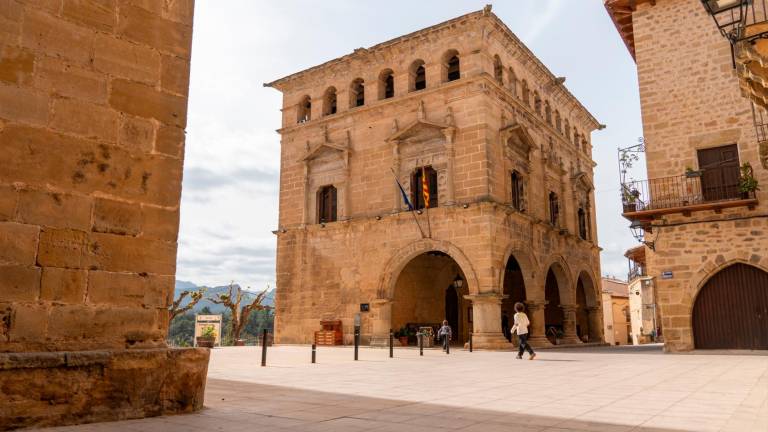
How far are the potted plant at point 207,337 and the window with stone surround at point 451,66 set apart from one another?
42.2 ft

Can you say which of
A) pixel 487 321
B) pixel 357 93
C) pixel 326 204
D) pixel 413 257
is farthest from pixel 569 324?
pixel 357 93

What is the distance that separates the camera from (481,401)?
19.6ft

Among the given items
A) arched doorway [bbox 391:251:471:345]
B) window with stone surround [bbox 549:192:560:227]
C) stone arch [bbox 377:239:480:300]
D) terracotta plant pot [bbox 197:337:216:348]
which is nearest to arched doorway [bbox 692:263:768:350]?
stone arch [bbox 377:239:480:300]

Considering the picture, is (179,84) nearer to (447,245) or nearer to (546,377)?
(546,377)

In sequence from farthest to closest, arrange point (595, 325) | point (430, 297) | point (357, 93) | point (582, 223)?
1. point (582, 223)
2. point (595, 325)
3. point (430, 297)
4. point (357, 93)

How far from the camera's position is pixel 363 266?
70.7ft

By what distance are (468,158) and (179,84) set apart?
15.2 m

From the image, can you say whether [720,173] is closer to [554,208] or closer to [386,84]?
[554,208]

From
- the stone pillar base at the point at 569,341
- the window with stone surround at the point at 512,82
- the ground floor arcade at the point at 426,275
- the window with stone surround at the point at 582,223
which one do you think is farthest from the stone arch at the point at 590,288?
the window with stone surround at the point at 512,82

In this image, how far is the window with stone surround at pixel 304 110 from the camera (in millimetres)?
25062

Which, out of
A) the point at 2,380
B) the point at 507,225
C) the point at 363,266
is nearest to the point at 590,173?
the point at 507,225

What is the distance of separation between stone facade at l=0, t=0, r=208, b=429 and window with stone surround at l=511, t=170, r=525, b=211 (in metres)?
17.8

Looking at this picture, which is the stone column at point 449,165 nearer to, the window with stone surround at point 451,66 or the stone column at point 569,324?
the window with stone surround at point 451,66

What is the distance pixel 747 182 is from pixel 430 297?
12.7m
